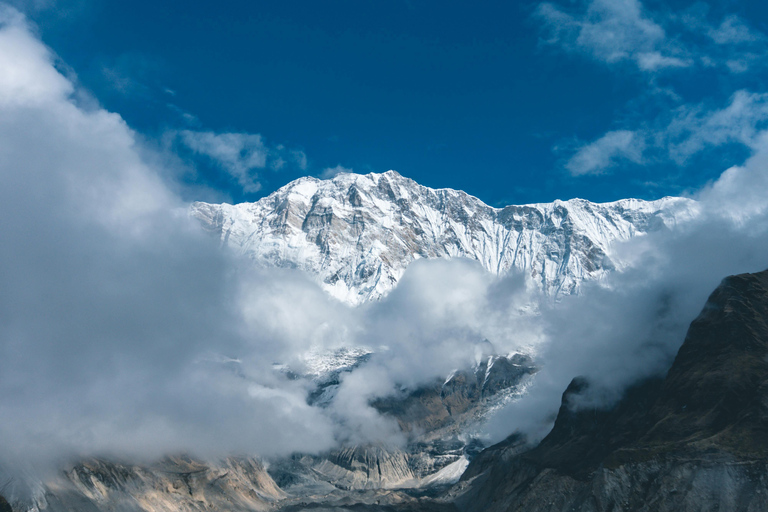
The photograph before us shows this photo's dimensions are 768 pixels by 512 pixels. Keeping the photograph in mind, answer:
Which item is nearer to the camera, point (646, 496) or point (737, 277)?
point (646, 496)

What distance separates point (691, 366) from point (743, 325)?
17.3 m

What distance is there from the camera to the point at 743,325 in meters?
172

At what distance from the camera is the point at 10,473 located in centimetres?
18500

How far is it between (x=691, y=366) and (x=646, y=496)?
45.9m

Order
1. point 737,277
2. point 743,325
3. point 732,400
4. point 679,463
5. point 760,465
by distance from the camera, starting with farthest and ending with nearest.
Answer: point 737,277
point 743,325
point 732,400
point 679,463
point 760,465

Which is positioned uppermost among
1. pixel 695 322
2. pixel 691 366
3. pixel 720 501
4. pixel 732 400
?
pixel 695 322

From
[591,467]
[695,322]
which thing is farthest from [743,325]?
[591,467]

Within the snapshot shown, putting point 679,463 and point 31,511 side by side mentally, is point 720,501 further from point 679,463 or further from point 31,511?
point 31,511

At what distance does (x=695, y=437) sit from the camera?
15150 centimetres

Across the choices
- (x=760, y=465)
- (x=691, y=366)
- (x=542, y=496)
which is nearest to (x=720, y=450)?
(x=760, y=465)

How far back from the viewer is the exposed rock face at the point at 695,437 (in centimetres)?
13700

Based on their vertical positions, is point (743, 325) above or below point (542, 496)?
above

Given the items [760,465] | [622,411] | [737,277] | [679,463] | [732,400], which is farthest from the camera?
[622,411]

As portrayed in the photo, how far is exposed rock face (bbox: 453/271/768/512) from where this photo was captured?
5394 inches
